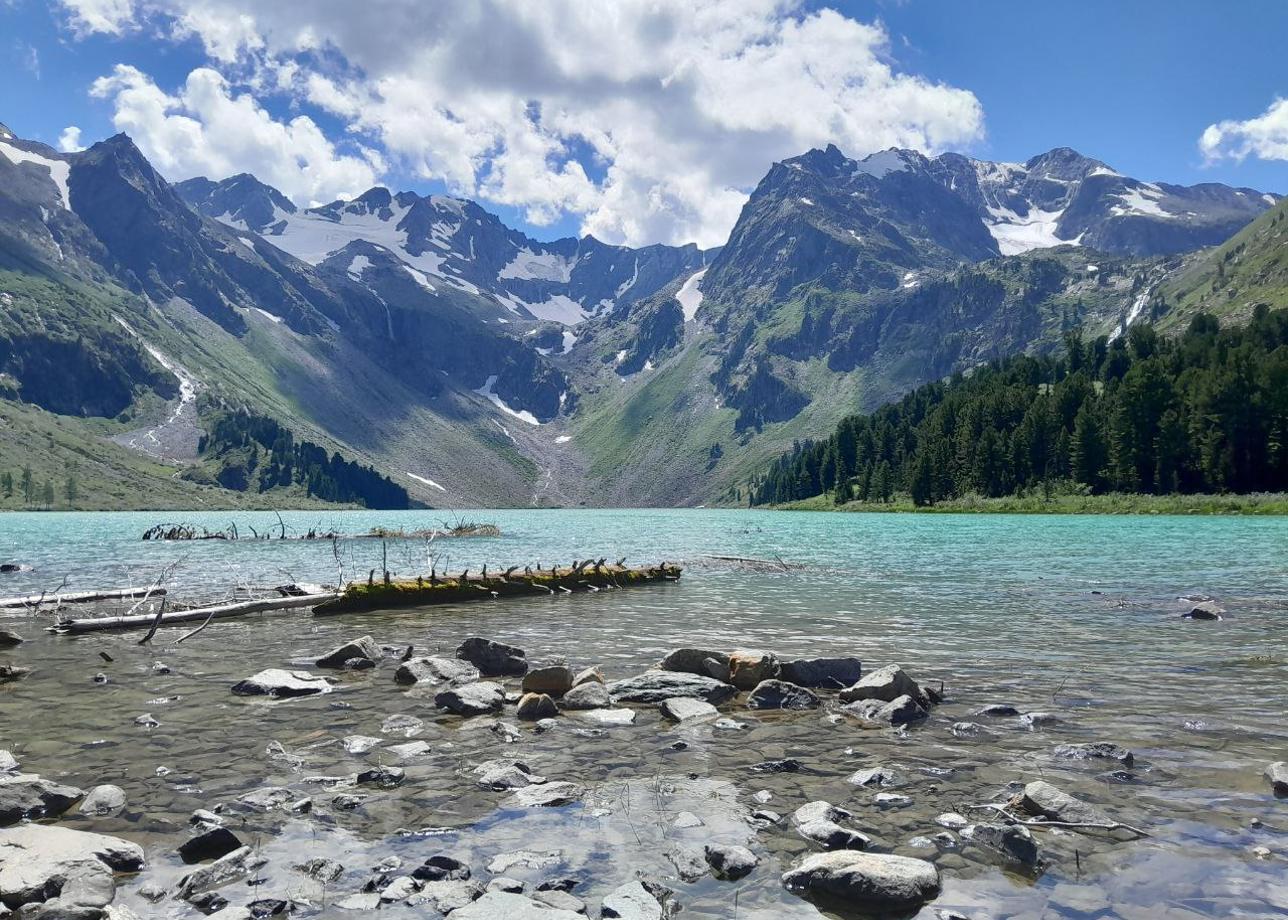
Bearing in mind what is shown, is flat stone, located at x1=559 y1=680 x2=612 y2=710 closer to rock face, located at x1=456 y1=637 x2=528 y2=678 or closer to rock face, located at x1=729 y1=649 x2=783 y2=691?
rock face, located at x1=729 y1=649 x2=783 y2=691

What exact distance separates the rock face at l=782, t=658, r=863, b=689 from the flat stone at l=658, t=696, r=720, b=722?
3.23m

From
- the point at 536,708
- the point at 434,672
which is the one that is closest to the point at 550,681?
the point at 536,708

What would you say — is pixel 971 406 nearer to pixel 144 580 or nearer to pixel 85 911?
pixel 144 580

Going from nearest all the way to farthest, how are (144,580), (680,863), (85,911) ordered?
(85,911) < (680,863) < (144,580)

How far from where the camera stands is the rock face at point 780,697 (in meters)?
18.3

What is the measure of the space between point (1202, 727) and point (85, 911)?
711 inches

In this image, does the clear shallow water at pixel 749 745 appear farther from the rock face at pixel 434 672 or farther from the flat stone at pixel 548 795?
the rock face at pixel 434 672

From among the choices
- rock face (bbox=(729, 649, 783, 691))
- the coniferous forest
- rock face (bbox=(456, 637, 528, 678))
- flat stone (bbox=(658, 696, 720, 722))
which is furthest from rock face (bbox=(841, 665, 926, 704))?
the coniferous forest

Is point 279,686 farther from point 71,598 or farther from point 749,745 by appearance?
point 71,598

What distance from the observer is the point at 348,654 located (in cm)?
2389

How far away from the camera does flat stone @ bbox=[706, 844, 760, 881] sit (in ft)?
31.1

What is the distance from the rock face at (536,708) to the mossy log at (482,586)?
22666 millimetres

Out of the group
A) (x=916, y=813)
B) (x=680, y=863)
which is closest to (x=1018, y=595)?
(x=916, y=813)

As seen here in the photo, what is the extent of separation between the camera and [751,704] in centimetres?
1853
